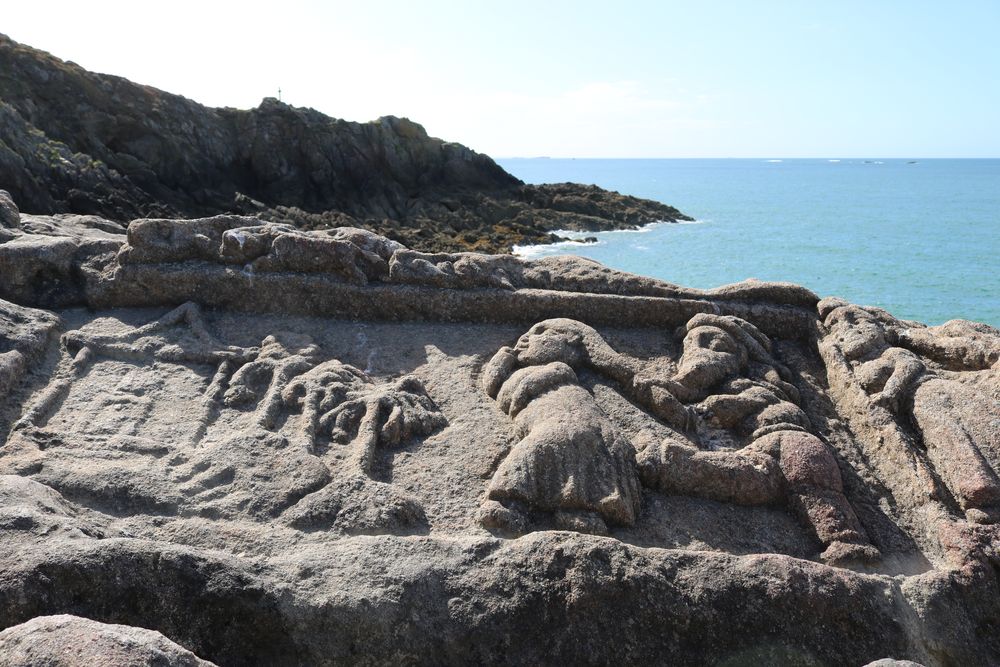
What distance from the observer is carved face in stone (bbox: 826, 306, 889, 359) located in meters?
5.45

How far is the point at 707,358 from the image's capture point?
17.3ft

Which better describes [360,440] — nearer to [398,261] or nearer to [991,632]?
[398,261]

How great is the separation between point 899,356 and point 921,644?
2.19m

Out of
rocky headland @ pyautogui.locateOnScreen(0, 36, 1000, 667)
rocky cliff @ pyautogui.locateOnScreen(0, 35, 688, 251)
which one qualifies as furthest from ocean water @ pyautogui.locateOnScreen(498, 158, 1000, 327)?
rocky headland @ pyautogui.locateOnScreen(0, 36, 1000, 667)

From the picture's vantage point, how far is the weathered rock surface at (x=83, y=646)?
8.68ft

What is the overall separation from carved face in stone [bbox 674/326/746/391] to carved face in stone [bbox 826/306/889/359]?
777mm

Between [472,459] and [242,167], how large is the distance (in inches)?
1085

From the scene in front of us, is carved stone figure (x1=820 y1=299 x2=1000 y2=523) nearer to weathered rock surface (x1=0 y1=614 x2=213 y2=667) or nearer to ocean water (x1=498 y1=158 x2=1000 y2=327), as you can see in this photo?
weathered rock surface (x1=0 y1=614 x2=213 y2=667)

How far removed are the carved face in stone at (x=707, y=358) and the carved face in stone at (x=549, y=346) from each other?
0.74 m

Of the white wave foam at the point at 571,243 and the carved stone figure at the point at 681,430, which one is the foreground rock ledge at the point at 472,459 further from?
the white wave foam at the point at 571,243

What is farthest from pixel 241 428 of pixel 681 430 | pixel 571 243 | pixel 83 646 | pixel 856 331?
pixel 571 243

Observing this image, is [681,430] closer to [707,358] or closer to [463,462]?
[707,358]

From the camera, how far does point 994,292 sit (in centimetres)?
2917

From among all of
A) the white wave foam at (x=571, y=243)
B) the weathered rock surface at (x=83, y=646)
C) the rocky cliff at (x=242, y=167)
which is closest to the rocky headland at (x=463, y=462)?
the weathered rock surface at (x=83, y=646)
